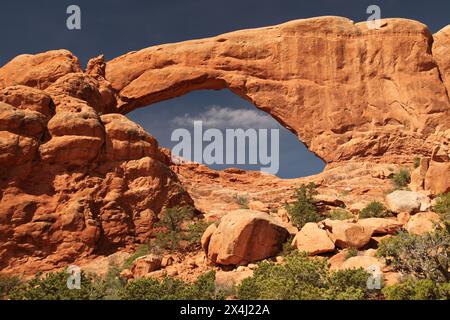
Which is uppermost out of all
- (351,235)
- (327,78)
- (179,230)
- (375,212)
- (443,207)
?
(327,78)

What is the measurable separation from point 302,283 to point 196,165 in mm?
25035

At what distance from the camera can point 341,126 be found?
27797 millimetres

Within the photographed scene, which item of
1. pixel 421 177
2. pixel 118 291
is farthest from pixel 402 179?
pixel 118 291

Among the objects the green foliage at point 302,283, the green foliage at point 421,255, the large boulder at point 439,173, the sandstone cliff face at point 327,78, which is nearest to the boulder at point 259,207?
the large boulder at point 439,173

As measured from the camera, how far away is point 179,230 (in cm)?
1886

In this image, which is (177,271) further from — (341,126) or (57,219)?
(341,126)

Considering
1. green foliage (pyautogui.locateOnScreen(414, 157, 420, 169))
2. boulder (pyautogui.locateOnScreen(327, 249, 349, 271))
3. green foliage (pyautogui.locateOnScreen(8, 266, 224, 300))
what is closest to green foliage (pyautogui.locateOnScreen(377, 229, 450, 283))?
boulder (pyautogui.locateOnScreen(327, 249, 349, 271))

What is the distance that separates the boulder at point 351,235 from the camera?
1455 centimetres

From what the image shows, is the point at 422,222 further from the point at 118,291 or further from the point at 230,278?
the point at 118,291

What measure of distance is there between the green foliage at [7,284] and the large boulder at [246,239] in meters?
6.76

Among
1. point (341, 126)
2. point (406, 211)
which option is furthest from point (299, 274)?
point (341, 126)

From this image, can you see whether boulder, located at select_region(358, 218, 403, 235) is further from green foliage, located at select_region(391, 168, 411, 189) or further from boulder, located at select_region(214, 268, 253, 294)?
green foliage, located at select_region(391, 168, 411, 189)

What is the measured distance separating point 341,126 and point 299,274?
17.7m

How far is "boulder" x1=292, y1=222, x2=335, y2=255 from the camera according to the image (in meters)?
14.5
